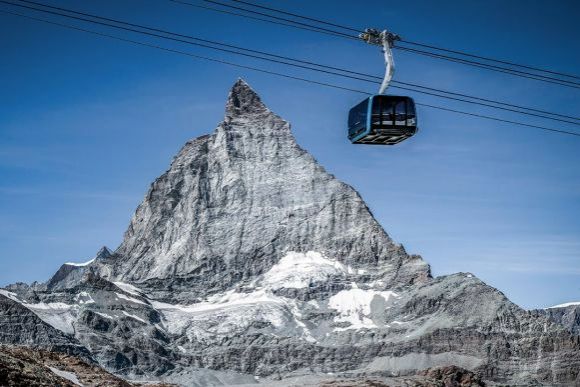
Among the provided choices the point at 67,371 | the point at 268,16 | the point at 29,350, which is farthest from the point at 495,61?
the point at 29,350

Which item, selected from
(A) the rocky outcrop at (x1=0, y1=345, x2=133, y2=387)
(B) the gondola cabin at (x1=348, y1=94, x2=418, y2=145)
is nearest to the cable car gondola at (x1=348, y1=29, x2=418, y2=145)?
(B) the gondola cabin at (x1=348, y1=94, x2=418, y2=145)

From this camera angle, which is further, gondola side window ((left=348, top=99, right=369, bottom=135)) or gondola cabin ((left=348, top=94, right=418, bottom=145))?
gondola side window ((left=348, top=99, right=369, bottom=135))

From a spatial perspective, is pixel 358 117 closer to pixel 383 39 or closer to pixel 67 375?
pixel 383 39

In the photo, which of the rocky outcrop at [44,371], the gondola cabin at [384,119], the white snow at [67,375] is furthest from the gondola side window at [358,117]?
the white snow at [67,375]

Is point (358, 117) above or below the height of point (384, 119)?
above

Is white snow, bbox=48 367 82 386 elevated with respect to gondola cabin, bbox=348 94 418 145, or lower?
lower

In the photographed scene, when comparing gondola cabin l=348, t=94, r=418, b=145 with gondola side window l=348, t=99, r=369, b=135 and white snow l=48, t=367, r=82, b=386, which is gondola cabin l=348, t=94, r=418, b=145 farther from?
white snow l=48, t=367, r=82, b=386

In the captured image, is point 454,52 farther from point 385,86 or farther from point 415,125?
point 415,125

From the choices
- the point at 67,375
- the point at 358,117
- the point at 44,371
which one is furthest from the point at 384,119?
the point at 67,375

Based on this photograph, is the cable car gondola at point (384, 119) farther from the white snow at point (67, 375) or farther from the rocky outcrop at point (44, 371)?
the white snow at point (67, 375)
